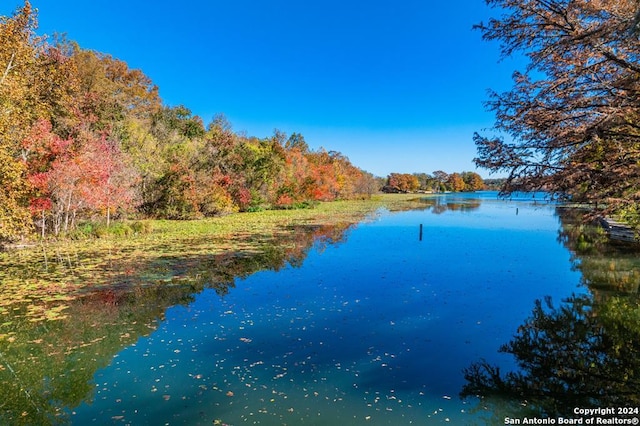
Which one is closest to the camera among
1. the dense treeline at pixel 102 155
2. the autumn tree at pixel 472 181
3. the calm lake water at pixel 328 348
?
the calm lake water at pixel 328 348

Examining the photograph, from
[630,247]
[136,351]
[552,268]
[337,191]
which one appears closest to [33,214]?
[136,351]

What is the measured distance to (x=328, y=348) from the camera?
23.1ft

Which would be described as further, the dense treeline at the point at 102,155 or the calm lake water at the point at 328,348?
→ the dense treeline at the point at 102,155

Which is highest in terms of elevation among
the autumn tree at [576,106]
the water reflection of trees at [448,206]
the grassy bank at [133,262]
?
the autumn tree at [576,106]

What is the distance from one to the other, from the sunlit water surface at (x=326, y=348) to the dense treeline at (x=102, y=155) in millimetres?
10863

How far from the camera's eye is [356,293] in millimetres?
10820

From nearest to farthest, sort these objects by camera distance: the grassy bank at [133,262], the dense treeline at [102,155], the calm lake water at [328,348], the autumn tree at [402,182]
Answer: the calm lake water at [328,348], the grassy bank at [133,262], the dense treeline at [102,155], the autumn tree at [402,182]

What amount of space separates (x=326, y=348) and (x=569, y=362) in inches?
169

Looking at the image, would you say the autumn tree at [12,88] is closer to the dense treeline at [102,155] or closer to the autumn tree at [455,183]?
the dense treeline at [102,155]

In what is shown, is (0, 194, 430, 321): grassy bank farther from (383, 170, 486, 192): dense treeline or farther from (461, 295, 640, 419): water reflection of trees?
(383, 170, 486, 192): dense treeline

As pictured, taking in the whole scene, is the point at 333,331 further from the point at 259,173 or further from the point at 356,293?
the point at 259,173

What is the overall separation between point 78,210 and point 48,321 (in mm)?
15332

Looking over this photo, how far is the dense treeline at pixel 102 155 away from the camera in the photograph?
1388cm

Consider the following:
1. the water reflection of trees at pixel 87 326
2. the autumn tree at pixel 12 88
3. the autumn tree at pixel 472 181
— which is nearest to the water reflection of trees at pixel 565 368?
the water reflection of trees at pixel 87 326
